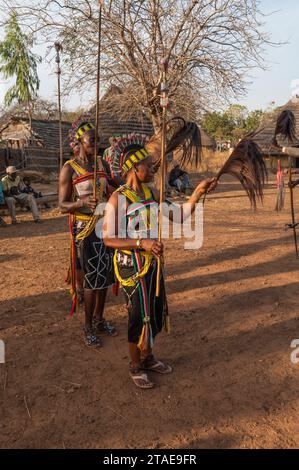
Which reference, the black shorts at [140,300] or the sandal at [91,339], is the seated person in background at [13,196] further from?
the black shorts at [140,300]

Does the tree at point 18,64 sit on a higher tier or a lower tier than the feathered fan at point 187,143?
higher

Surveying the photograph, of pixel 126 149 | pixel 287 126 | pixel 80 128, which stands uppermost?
pixel 287 126

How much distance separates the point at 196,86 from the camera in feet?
49.9

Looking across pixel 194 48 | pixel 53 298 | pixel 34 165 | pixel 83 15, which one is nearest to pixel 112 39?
pixel 83 15

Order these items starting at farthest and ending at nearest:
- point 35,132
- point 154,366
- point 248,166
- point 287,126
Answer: point 35,132 < point 287,126 < point 154,366 < point 248,166

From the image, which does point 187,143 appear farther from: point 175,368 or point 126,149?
point 175,368

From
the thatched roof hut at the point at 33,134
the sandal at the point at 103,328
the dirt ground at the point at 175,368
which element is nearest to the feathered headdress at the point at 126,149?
the sandal at the point at 103,328

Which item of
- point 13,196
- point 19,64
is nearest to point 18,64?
point 19,64

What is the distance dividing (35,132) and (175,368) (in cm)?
2190

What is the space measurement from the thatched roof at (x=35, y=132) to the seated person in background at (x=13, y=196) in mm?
11673

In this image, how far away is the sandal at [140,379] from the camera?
10.3 feet

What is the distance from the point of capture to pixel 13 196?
10867 millimetres

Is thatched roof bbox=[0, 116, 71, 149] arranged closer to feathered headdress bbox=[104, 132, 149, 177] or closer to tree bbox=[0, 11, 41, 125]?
tree bbox=[0, 11, 41, 125]

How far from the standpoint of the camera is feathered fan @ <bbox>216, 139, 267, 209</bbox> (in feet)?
10.2
